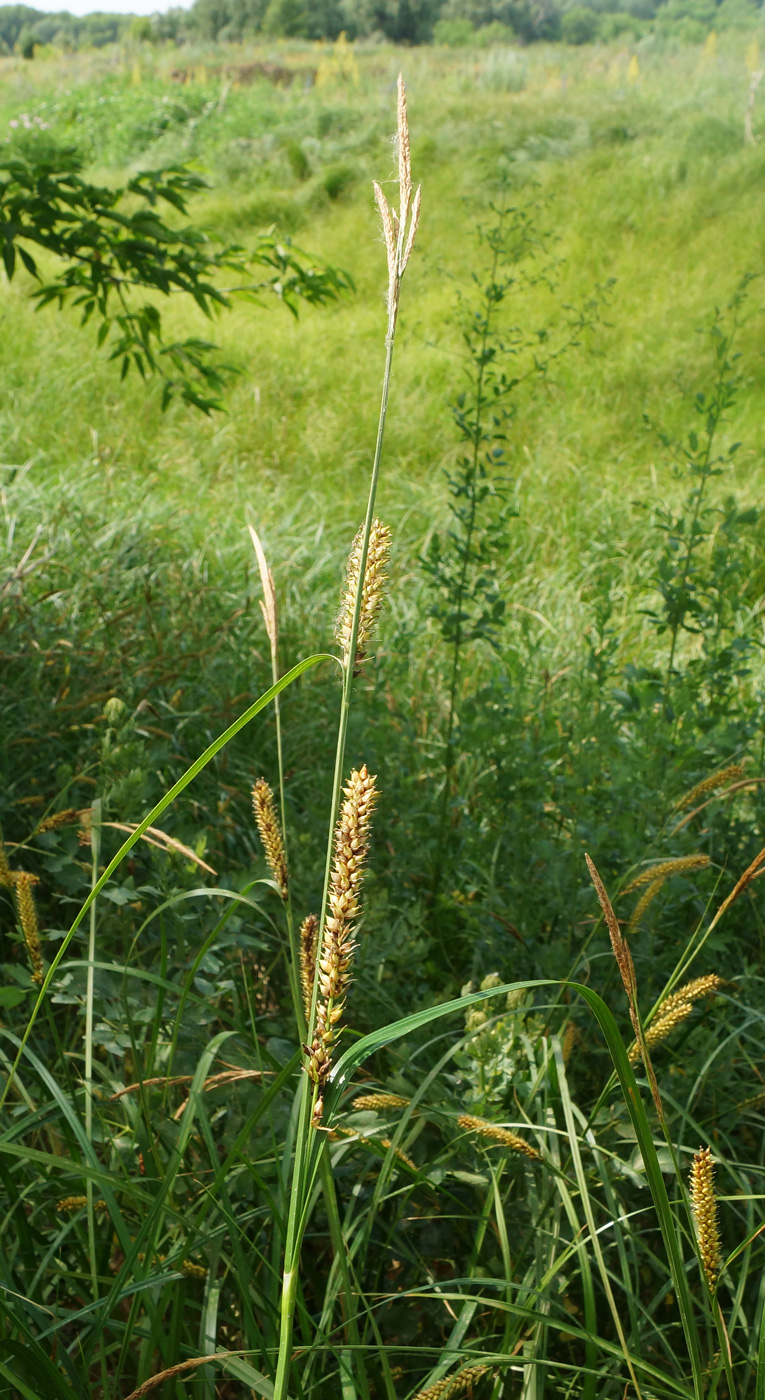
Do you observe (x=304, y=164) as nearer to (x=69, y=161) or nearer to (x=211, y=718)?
(x=69, y=161)

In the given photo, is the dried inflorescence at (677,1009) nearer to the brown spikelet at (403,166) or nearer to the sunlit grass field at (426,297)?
the brown spikelet at (403,166)

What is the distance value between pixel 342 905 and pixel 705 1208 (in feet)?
1.16

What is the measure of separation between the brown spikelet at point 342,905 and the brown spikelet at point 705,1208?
0.95 feet

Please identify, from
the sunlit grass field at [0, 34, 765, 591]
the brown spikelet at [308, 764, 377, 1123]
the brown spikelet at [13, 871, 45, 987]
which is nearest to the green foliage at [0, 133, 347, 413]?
the sunlit grass field at [0, 34, 765, 591]

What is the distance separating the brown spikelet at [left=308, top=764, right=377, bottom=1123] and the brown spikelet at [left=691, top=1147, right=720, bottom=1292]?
288 mm

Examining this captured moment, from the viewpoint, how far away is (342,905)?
19.3 inches

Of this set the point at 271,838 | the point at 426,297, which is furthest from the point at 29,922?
the point at 426,297

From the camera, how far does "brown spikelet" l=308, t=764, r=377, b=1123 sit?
487 millimetres

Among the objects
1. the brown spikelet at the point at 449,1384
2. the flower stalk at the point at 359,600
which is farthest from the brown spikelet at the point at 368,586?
the brown spikelet at the point at 449,1384

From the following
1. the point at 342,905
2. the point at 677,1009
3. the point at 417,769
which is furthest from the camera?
the point at 417,769

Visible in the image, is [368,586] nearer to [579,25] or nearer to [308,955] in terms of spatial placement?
[308,955]

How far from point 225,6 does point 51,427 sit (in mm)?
27685

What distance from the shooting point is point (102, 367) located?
262 inches

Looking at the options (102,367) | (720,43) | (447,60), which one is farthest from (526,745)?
(720,43)
